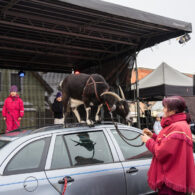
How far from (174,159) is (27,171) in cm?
157

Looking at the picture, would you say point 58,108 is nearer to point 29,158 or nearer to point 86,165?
point 86,165

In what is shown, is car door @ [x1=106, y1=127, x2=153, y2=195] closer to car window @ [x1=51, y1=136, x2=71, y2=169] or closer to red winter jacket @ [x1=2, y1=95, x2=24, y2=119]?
car window @ [x1=51, y1=136, x2=71, y2=169]

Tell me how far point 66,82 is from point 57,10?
13.0ft

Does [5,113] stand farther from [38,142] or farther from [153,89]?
[153,89]

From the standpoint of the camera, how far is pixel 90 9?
770 cm

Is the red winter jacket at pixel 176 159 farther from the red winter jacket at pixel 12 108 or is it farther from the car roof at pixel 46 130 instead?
the red winter jacket at pixel 12 108

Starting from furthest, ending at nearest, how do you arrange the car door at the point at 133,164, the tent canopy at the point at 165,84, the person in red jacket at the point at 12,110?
the tent canopy at the point at 165,84, the person in red jacket at the point at 12,110, the car door at the point at 133,164

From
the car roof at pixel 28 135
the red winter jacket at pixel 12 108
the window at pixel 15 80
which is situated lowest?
the car roof at pixel 28 135

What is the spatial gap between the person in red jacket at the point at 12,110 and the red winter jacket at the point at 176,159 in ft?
19.1

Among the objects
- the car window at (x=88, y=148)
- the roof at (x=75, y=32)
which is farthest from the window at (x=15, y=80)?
the car window at (x=88, y=148)

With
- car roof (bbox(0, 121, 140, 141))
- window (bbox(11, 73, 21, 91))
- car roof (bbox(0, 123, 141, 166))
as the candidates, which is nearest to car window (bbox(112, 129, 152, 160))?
car roof (bbox(0, 121, 140, 141))

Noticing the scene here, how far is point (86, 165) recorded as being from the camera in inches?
134

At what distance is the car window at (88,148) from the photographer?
3405mm

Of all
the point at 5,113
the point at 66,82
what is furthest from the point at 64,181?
the point at 5,113
